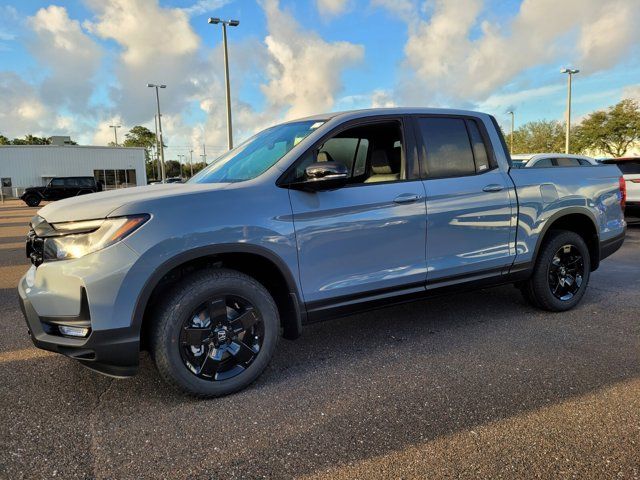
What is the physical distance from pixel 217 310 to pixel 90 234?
0.85 meters

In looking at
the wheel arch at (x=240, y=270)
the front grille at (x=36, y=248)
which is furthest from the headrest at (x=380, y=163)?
the front grille at (x=36, y=248)

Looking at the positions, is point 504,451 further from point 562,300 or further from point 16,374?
point 16,374

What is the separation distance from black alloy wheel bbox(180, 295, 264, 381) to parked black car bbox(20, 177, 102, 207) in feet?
95.4

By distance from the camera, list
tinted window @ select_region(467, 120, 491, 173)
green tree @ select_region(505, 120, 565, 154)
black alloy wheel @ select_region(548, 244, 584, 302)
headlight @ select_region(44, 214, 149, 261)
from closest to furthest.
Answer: headlight @ select_region(44, 214, 149, 261) < tinted window @ select_region(467, 120, 491, 173) < black alloy wheel @ select_region(548, 244, 584, 302) < green tree @ select_region(505, 120, 565, 154)

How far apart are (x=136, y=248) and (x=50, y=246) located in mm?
560

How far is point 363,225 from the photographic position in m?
3.36

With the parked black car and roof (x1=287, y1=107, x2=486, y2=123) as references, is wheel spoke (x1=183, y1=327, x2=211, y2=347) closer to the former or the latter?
roof (x1=287, y1=107, x2=486, y2=123)

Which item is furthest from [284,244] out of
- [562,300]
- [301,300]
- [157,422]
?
[562,300]

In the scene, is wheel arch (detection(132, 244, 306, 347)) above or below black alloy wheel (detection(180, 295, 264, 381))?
above

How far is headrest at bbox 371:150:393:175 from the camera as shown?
376 cm

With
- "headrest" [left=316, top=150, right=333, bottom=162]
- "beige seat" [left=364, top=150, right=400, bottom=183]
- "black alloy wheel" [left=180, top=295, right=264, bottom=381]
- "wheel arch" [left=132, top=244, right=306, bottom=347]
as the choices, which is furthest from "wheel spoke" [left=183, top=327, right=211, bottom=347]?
"beige seat" [left=364, top=150, right=400, bottom=183]

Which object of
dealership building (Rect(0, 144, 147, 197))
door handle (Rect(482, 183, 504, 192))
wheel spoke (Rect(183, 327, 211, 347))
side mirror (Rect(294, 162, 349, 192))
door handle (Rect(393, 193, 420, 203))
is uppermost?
dealership building (Rect(0, 144, 147, 197))

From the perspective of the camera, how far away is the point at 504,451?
2.41 meters

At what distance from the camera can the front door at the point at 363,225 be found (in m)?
3.22
